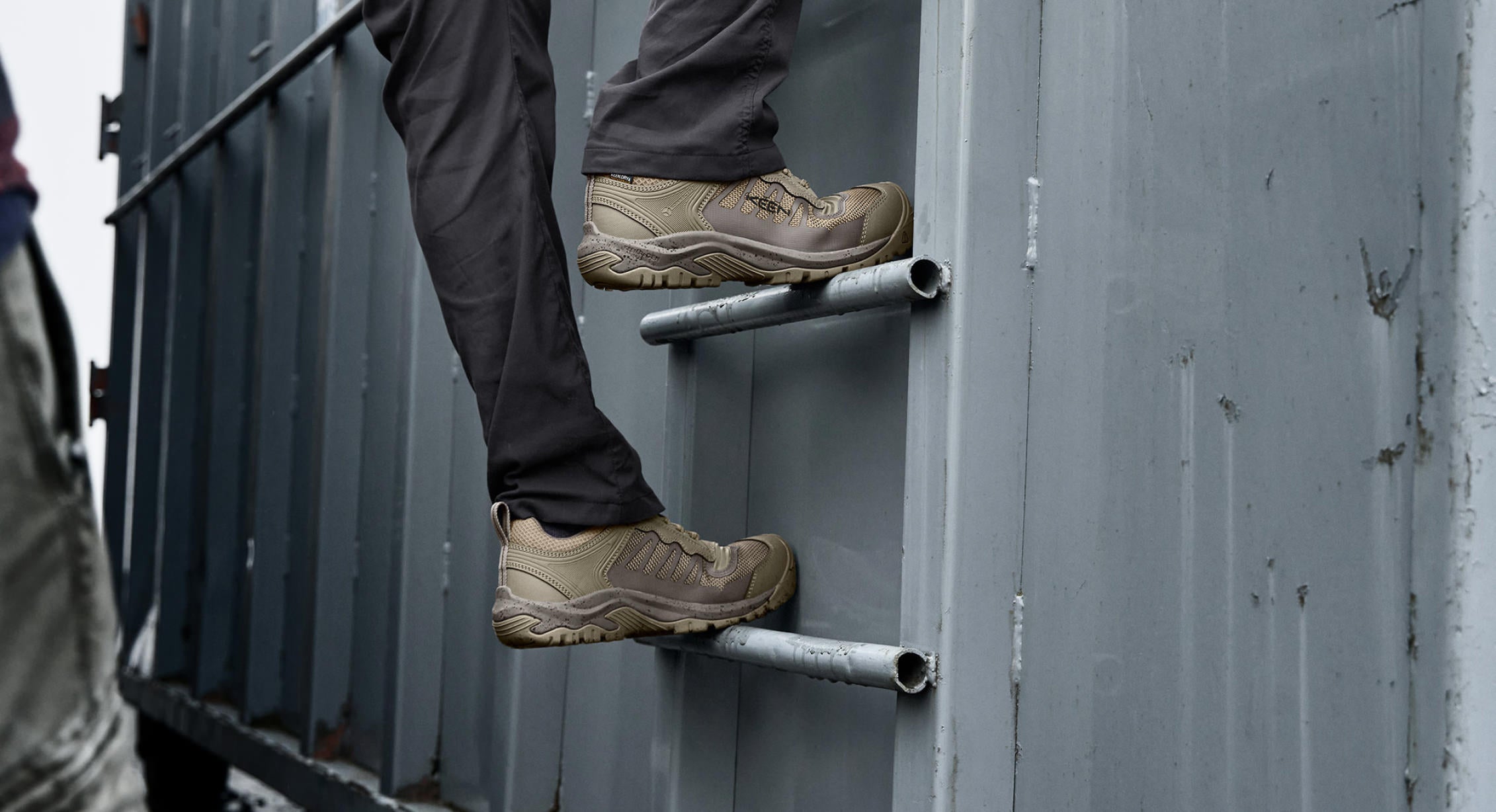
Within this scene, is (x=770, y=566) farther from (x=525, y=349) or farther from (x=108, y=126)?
(x=108, y=126)

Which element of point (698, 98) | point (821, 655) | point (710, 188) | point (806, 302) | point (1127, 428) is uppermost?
point (698, 98)

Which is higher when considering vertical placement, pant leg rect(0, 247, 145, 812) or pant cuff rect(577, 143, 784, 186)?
pant cuff rect(577, 143, 784, 186)

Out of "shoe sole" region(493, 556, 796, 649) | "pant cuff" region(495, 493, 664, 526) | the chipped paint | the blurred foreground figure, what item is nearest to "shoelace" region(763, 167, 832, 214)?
the chipped paint

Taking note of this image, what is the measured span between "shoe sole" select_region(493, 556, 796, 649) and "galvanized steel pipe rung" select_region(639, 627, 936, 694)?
0.15ft

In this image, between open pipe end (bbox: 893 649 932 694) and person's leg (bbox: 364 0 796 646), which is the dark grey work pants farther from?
open pipe end (bbox: 893 649 932 694)

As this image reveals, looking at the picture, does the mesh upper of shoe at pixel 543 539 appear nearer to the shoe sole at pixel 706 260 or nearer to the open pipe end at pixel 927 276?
the shoe sole at pixel 706 260

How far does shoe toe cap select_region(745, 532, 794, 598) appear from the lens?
1924 mm

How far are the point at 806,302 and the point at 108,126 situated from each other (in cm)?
685

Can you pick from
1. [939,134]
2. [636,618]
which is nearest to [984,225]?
[939,134]

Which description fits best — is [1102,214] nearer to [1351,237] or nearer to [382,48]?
[1351,237]

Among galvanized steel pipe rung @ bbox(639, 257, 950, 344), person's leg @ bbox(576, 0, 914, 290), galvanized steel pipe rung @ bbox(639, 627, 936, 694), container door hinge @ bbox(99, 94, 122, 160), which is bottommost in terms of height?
galvanized steel pipe rung @ bbox(639, 627, 936, 694)

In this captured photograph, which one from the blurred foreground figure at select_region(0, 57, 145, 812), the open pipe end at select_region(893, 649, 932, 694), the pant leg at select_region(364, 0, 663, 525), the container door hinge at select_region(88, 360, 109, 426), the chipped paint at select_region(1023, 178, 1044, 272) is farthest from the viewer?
the container door hinge at select_region(88, 360, 109, 426)

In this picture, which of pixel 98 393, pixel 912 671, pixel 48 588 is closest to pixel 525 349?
pixel 912 671

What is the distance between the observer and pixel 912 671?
1.56 meters
